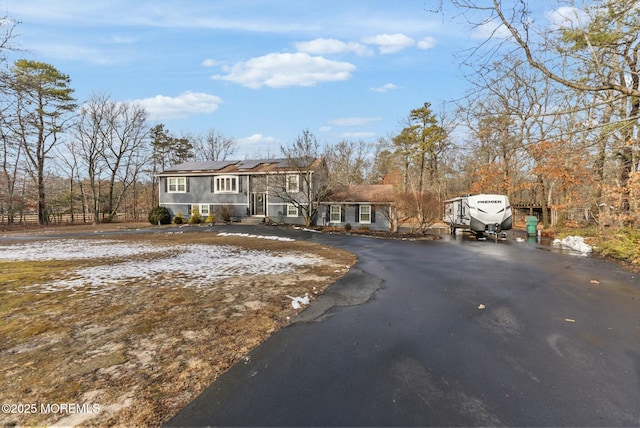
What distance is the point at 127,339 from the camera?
3844mm

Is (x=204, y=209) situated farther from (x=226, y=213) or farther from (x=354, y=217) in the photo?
(x=354, y=217)

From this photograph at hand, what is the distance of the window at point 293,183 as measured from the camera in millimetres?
23369

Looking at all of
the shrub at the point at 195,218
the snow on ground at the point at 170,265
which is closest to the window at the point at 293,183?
the shrub at the point at 195,218

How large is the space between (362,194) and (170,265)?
1756cm

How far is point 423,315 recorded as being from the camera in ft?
15.7

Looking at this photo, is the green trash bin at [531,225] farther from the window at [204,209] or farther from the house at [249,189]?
the window at [204,209]

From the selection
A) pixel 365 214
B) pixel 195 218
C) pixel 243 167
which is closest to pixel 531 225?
pixel 365 214

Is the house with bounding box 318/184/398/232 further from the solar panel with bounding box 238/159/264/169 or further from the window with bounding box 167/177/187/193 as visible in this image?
the window with bounding box 167/177/187/193

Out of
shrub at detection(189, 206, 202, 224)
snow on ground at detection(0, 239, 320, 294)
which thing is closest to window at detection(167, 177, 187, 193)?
shrub at detection(189, 206, 202, 224)

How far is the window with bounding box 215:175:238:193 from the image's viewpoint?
26281 millimetres

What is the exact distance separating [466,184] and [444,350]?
38564mm

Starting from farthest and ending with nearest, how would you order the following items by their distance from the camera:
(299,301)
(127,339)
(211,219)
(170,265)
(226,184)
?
(226,184), (211,219), (170,265), (299,301), (127,339)

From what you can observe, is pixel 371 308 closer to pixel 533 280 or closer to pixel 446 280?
pixel 446 280

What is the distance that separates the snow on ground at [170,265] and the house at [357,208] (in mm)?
12416
